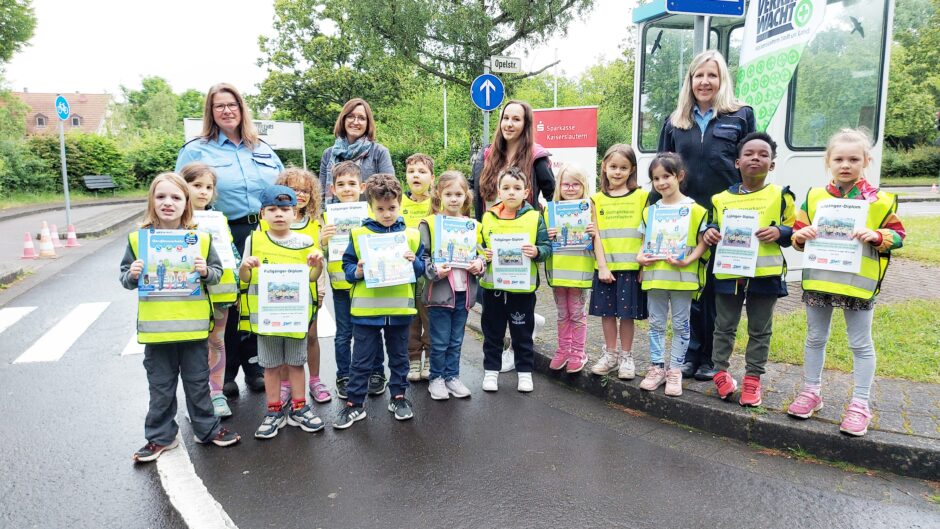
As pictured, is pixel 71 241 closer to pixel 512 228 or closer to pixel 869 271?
pixel 512 228

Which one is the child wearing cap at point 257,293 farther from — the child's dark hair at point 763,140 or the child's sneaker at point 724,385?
the child's dark hair at point 763,140

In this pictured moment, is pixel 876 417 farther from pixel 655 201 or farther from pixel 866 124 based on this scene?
pixel 866 124

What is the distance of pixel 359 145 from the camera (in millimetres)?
5391

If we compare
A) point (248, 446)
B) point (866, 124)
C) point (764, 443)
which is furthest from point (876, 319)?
point (248, 446)

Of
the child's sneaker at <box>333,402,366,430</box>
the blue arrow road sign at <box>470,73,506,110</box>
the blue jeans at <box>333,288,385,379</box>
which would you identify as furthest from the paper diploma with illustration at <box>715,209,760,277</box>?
the blue arrow road sign at <box>470,73,506,110</box>

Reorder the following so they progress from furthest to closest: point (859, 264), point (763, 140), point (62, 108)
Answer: point (62, 108)
point (763, 140)
point (859, 264)

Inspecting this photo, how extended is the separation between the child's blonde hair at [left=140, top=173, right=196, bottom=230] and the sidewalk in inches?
113

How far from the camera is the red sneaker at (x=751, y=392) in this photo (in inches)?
167

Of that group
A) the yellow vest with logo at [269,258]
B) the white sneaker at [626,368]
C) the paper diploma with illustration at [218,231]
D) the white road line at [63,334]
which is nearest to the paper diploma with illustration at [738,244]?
the white sneaker at [626,368]

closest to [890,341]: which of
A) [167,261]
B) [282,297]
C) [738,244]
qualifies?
[738,244]

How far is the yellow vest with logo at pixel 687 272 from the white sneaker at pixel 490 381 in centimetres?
143

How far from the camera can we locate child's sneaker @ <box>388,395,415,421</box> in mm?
4512

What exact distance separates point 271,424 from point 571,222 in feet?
8.46

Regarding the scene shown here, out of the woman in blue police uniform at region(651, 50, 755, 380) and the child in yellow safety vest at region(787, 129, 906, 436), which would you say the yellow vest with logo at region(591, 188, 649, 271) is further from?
the child in yellow safety vest at region(787, 129, 906, 436)
